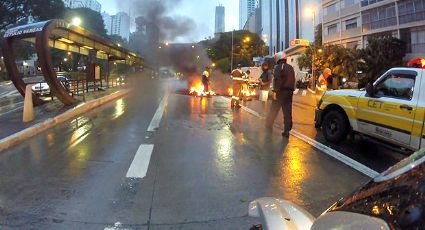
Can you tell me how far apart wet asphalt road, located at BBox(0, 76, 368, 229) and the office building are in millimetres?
37746

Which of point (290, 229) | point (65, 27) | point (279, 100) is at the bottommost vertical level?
point (290, 229)

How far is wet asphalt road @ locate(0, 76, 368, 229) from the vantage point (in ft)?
15.8

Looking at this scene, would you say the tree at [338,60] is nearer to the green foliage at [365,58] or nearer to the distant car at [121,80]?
the green foliage at [365,58]

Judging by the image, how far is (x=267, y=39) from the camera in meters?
102

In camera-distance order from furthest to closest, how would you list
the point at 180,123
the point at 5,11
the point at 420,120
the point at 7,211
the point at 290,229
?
the point at 5,11 < the point at 180,123 < the point at 420,120 < the point at 7,211 < the point at 290,229

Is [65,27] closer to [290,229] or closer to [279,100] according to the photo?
[279,100]

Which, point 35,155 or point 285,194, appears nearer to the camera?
point 285,194

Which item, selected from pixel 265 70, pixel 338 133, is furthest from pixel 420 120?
pixel 265 70

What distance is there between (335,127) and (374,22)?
1726 inches

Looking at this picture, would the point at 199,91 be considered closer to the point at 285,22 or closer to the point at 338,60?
the point at 338,60

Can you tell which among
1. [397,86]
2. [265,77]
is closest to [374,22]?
[265,77]

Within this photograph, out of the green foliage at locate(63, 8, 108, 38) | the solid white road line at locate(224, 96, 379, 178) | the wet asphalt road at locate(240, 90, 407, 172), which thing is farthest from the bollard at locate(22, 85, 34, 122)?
the green foliage at locate(63, 8, 108, 38)

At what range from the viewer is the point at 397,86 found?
788 centimetres

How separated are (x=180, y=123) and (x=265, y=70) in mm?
7311
